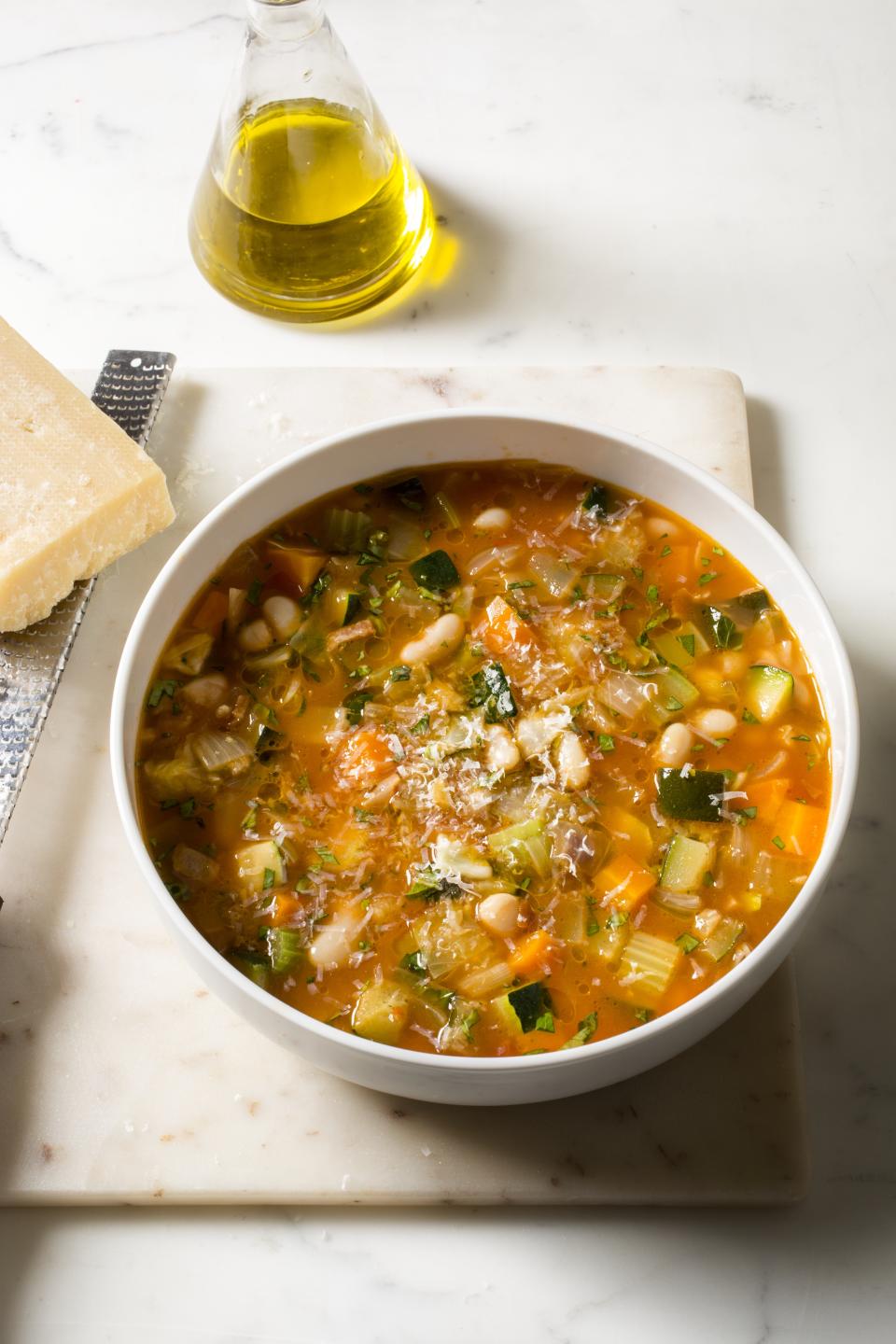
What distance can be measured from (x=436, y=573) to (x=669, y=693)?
493mm

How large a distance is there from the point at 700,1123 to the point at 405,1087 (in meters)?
0.58

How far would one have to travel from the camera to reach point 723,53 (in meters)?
3.76

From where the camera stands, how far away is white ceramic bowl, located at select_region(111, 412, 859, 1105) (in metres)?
2.04

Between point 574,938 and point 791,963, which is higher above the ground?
point 574,938

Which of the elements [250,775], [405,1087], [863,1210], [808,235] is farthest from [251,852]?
[808,235]

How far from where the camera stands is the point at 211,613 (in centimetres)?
258

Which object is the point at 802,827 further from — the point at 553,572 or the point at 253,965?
the point at 253,965

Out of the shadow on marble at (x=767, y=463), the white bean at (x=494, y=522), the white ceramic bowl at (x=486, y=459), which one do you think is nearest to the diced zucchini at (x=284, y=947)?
the white ceramic bowl at (x=486, y=459)

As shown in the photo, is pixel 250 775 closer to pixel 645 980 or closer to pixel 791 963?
pixel 645 980

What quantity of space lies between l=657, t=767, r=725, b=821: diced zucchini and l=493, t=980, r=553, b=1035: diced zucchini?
388mm

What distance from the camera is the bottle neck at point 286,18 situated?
2965mm

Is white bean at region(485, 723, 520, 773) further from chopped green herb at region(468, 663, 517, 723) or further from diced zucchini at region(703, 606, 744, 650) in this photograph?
diced zucchini at region(703, 606, 744, 650)

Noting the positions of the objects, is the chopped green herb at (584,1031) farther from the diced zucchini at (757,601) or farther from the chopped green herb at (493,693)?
the diced zucchini at (757,601)

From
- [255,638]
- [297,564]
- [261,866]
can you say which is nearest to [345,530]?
[297,564]
